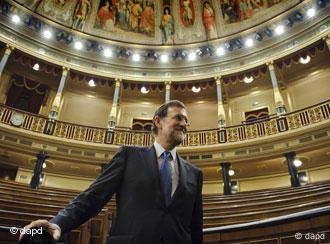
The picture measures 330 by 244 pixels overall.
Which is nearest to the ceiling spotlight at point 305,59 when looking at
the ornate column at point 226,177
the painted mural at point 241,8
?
the painted mural at point 241,8

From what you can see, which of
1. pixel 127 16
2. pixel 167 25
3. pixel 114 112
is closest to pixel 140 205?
pixel 114 112

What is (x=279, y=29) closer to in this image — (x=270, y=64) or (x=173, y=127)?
(x=270, y=64)

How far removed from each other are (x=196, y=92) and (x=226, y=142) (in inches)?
183

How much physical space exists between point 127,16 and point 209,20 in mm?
4764

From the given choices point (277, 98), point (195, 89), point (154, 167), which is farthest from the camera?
point (195, 89)

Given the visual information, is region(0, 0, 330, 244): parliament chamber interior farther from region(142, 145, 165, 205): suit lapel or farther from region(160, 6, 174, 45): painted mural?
region(142, 145, 165, 205): suit lapel

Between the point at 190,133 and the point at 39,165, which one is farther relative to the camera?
the point at 190,133

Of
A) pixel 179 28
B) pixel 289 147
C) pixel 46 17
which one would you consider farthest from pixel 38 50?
pixel 289 147

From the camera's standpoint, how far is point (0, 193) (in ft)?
21.6

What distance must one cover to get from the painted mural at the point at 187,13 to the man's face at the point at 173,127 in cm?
1560

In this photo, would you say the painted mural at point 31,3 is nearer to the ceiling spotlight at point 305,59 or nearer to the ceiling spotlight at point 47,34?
the ceiling spotlight at point 47,34

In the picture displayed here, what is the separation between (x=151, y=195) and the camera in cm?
146

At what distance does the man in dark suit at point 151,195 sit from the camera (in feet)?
4.43

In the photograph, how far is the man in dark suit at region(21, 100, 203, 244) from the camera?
1352 mm
